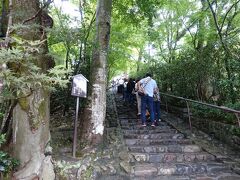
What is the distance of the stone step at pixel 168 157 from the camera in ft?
18.5

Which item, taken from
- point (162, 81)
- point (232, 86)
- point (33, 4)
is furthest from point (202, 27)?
point (33, 4)

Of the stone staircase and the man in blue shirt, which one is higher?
the man in blue shirt

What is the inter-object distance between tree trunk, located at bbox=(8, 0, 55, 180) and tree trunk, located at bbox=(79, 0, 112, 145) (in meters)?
1.18

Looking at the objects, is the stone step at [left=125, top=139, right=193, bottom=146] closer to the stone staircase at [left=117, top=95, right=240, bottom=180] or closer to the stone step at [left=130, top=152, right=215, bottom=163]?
the stone staircase at [left=117, top=95, right=240, bottom=180]

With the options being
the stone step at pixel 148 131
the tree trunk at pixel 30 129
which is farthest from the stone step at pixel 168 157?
the tree trunk at pixel 30 129

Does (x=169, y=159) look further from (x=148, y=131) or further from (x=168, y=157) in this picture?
(x=148, y=131)

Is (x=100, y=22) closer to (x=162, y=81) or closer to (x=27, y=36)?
A: (x=27, y=36)

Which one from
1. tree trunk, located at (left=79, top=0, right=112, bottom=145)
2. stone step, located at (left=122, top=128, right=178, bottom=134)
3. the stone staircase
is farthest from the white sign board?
stone step, located at (left=122, top=128, right=178, bottom=134)

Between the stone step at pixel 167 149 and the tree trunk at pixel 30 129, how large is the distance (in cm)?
205

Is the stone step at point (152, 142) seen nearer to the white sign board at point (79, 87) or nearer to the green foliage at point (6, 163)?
the white sign board at point (79, 87)

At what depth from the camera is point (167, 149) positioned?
604 centimetres

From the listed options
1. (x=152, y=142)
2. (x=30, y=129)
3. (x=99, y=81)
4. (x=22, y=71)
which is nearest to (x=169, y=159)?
(x=152, y=142)

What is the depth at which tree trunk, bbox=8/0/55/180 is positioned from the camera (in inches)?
190

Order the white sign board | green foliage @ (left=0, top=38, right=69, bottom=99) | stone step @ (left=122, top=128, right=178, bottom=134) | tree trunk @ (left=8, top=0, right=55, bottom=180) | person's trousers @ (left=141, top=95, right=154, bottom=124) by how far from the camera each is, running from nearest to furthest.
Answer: green foliage @ (left=0, top=38, right=69, bottom=99), tree trunk @ (left=8, top=0, right=55, bottom=180), the white sign board, stone step @ (left=122, top=128, right=178, bottom=134), person's trousers @ (left=141, top=95, right=154, bottom=124)
